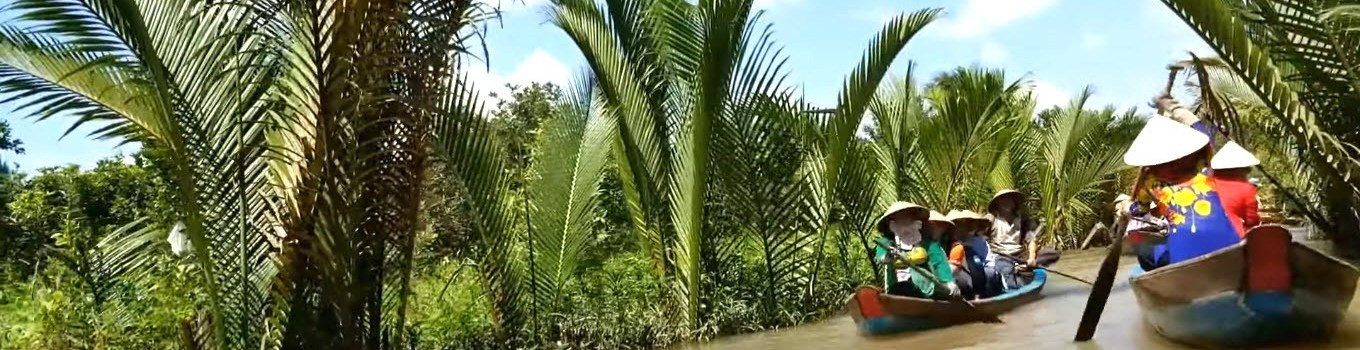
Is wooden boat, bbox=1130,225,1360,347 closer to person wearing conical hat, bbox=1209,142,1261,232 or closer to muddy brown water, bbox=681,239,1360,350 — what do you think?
muddy brown water, bbox=681,239,1360,350

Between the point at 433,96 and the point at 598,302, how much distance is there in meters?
4.04

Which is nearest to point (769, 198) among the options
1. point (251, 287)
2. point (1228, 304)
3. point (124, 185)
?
point (1228, 304)

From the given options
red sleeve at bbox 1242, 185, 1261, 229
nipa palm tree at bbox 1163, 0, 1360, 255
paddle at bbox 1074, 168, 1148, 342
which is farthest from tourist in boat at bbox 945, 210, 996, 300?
red sleeve at bbox 1242, 185, 1261, 229

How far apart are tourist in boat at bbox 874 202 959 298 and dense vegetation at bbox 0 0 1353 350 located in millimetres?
613

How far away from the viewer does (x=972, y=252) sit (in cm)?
977

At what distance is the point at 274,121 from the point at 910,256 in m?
5.22

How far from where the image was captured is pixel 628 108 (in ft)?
27.8

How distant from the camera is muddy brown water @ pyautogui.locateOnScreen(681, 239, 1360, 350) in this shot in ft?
20.9

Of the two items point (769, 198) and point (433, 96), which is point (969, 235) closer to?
point (769, 198)

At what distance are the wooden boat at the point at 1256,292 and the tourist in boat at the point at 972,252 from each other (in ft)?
11.7

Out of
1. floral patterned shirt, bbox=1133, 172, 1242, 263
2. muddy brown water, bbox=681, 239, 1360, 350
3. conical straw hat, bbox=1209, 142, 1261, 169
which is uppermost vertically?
conical straw hat, bbox=1209, 142, 1261, 169

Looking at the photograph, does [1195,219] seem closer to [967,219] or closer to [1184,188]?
[1184,188]

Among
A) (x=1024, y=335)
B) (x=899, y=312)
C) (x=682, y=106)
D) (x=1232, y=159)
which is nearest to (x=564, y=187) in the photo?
(x=682, y=106)

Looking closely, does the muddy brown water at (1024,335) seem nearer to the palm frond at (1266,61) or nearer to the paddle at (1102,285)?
the paddle at (1102,285)
